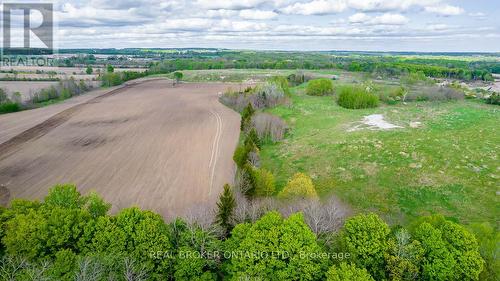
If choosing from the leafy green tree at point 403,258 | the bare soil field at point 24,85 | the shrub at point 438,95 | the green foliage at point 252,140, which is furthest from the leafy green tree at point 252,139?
the bare soil field at point 24,85

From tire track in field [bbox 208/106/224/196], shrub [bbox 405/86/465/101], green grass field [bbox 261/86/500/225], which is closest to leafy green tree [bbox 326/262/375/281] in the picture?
green grass field [bbox 261/86/500/225]

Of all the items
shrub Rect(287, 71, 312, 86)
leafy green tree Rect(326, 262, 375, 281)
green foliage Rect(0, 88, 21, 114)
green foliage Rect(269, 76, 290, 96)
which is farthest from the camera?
shrub Rect(287, 71, 312, 86)

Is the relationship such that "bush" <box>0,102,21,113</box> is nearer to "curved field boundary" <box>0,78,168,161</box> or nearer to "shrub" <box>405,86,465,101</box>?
"curved field boundary" <box>0,78,168,161</box>

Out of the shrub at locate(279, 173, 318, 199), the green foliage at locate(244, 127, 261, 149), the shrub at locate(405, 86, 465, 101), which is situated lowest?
the shrub at locate(279, 173, 318, 199)

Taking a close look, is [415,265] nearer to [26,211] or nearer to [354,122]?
[26,211]

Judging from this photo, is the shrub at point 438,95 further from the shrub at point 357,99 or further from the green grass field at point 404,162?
the green grass field at point 404,162
